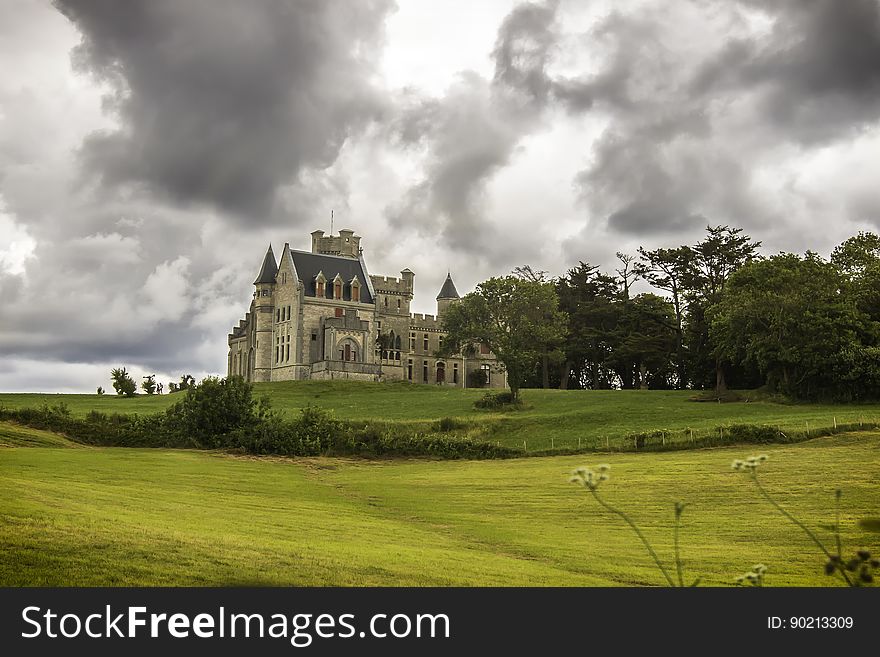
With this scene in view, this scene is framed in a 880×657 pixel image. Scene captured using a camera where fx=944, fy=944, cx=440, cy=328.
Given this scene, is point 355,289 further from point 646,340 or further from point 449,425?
point 449,425

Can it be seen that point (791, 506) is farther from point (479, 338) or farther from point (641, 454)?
point (479, 338)

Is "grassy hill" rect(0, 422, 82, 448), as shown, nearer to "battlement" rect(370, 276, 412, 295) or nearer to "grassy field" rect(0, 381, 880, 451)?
"grassy field" rect(0, 381, 880, 451)

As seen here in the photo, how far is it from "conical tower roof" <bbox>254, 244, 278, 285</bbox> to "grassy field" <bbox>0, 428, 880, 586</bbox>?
57.6 meters

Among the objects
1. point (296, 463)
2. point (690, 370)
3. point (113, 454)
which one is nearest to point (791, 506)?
point (296, 463)

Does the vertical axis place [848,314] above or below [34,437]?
above

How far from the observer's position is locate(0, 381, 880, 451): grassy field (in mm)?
56344

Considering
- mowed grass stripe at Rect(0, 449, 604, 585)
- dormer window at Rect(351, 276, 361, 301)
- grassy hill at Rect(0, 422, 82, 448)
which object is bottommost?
mowed grass stripe at Rect(0, 449, 604, 585)

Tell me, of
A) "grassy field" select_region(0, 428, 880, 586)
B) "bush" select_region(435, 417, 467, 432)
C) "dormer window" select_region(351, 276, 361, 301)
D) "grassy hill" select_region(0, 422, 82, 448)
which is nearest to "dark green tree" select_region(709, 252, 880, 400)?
"grassy field" select_region(0, 428, 880, 586)

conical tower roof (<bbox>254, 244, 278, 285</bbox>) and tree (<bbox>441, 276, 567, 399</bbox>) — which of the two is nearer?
tree (<bbox>441, 276, 567, 399</bbox>)

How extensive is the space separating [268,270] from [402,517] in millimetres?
80279

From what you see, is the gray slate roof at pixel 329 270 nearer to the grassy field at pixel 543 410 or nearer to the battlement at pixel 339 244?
the battlement at pixel 339 244
